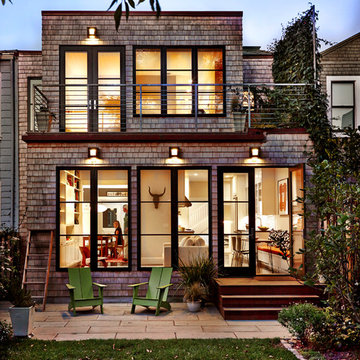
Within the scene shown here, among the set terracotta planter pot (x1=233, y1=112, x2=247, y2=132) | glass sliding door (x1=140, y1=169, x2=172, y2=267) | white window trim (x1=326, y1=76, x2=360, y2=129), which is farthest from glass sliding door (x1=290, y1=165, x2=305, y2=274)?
white window trim (x1=326, y1=76, x2=360, y2=129)

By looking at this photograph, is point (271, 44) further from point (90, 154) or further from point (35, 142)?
point (35, 142)

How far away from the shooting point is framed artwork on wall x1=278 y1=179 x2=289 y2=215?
12.0 m

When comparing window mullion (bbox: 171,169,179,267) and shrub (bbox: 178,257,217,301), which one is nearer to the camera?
shrub (bbox: 178,257,217,301)

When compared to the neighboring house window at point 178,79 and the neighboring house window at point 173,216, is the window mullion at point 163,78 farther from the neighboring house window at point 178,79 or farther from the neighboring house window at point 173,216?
the neighboring house window at point 173,216

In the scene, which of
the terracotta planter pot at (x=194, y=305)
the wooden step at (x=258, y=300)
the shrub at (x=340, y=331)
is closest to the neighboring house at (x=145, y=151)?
the wooden step at (x=258, y=300)

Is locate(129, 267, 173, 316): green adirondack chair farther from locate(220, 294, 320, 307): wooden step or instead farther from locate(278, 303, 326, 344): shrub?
locate(278, 303, 326, 344): shrub

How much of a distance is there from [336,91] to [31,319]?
9086mm

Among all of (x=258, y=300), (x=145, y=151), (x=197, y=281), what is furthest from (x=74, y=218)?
(x=258, y=300)

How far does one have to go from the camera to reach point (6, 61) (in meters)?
11.7

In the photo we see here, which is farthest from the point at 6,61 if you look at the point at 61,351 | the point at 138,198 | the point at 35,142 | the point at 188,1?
the point at 188,1

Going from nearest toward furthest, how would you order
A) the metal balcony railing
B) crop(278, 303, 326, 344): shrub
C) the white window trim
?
crop(278, 303, 326, 344): shrub → the metal balcony railing → the white window trim

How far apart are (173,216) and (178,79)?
3108mm

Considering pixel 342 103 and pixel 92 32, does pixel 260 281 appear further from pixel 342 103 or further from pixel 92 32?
pixel 92 32

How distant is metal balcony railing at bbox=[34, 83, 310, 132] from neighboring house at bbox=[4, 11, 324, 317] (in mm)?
24
